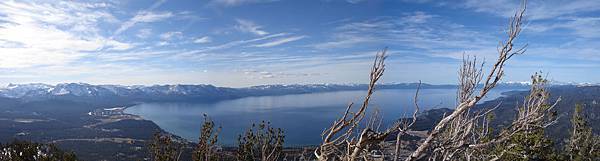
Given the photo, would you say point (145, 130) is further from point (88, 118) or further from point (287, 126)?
point (88, 118)

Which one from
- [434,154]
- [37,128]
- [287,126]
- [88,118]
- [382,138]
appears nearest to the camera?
[382,138]

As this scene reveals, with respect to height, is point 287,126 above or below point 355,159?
below

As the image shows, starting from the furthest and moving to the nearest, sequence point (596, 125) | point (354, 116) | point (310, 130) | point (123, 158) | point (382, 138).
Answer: point (596, 125)
point (310, 130)
point (123, 158)
point (354, 116)
point (382, 138)

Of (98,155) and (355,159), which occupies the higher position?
(355,159)

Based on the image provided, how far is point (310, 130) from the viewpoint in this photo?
113 meters

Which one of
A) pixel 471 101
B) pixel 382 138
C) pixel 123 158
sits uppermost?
pixel 471 101

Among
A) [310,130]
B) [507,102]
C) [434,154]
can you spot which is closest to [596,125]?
[507,102]

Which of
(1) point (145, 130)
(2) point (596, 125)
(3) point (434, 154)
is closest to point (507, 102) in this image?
(2) point (596, 125)

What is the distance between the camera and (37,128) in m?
144

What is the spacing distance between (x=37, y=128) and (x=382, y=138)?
17182 cm

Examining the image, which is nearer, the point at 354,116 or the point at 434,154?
the point at 354,116

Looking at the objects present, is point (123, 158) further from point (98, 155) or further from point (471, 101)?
point (471, 101)

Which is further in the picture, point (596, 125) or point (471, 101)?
point (596, 125)

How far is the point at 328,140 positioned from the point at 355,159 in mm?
270
